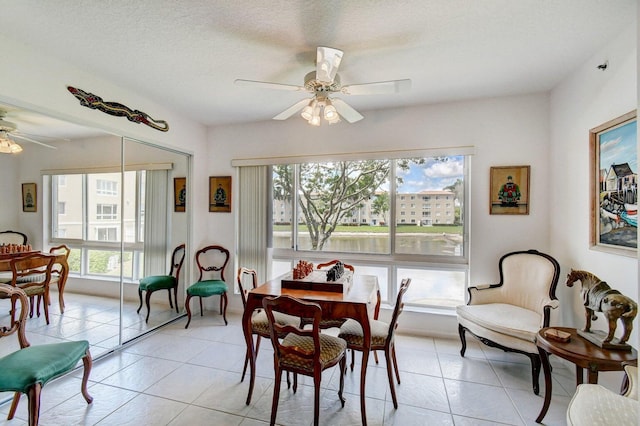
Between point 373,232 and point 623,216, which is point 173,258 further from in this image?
point 623,216

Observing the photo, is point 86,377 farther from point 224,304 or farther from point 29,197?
point 224,304

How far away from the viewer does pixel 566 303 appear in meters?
2.56

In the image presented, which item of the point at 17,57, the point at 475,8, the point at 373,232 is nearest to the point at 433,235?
the point at 373,232

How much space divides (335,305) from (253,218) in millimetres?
2230

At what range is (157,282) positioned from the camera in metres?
3.35

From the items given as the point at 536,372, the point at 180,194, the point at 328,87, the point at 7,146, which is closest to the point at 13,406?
the point at 7,146

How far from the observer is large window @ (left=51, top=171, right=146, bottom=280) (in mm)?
2604

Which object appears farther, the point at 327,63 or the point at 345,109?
the point at 345,109

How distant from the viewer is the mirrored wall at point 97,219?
2289 millimetres

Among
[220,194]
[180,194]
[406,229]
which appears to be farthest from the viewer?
[220,194]

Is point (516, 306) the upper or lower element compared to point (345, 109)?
lower

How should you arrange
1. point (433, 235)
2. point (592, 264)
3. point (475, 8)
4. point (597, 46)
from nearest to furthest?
1. point (475, 8)
2. point (597, 46)
3. point (592, 264)
4. point (433, 235)

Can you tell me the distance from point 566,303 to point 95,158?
15.4 feet

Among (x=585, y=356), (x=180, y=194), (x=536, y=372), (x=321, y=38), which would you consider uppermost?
(x=321, y=38)
